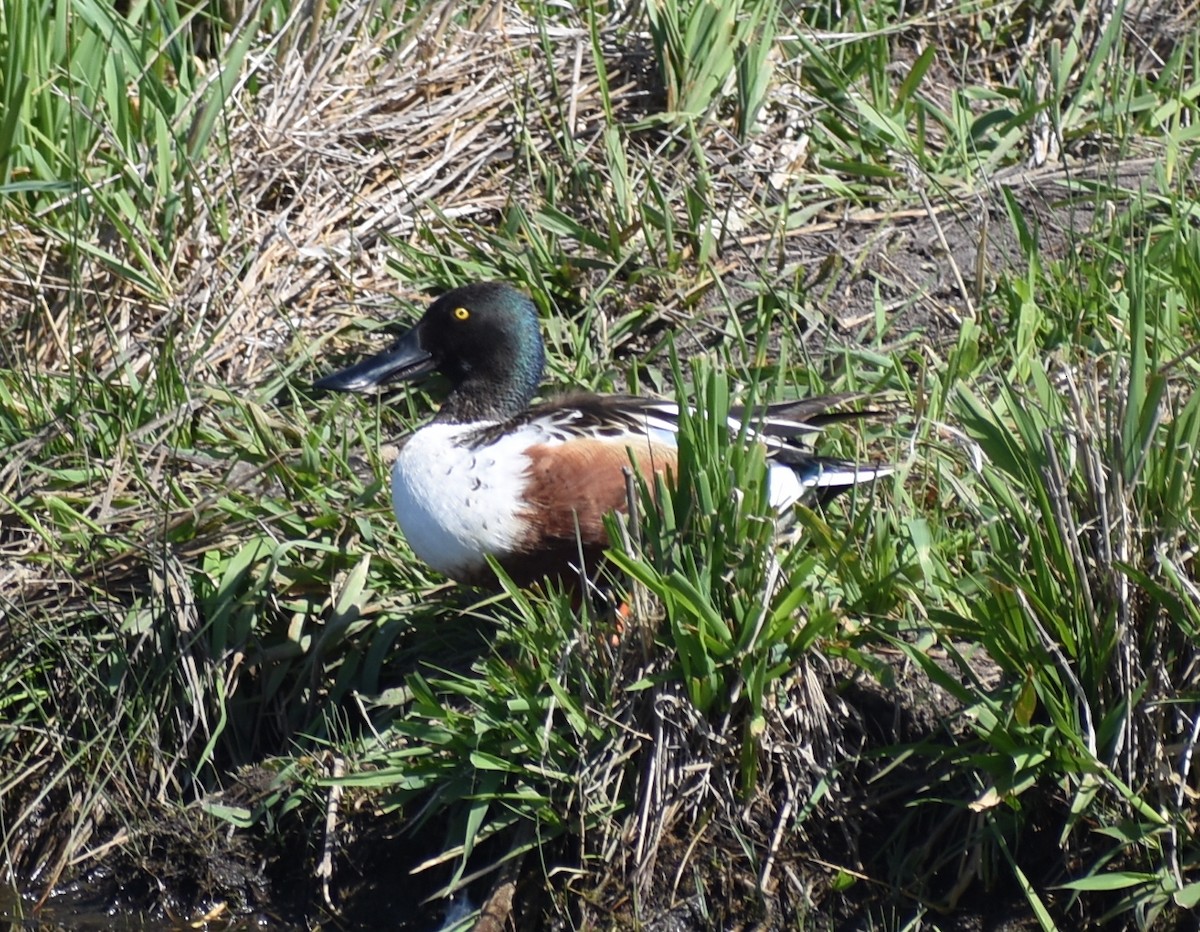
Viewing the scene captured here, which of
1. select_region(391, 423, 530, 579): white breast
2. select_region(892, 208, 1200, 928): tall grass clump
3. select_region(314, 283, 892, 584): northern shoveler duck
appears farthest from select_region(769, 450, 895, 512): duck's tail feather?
select_region(892, 208, 1200, 928): tall grass clump

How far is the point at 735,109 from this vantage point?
16.5ft

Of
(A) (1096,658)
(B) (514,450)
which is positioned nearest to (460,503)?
(B) (514,450)

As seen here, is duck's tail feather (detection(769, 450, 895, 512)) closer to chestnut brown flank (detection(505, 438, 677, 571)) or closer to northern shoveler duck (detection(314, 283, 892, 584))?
northern shoveler duck (detection(314, 283, 892, 584))

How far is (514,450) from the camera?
3.61 m

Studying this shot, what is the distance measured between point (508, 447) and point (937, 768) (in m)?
1.15

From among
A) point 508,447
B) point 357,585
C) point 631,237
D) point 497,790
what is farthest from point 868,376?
point 497,790

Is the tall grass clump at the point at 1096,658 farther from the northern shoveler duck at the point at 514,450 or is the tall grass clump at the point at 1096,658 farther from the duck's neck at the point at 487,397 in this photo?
the duck's neck at the point at 487,397

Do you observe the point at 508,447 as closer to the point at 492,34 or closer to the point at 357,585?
the point at 357,585

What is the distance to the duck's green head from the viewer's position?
397 centimetres

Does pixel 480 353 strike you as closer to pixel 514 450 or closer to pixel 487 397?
pixel 487 397

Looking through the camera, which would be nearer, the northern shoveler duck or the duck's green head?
the northern shoveler duck

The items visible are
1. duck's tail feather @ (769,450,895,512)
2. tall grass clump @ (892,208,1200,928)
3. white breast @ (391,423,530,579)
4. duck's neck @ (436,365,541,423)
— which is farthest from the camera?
duck's neck @ (436,365,541,423)

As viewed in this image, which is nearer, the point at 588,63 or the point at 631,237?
the point at 631,237

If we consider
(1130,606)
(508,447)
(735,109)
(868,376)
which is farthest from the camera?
(735,109)
